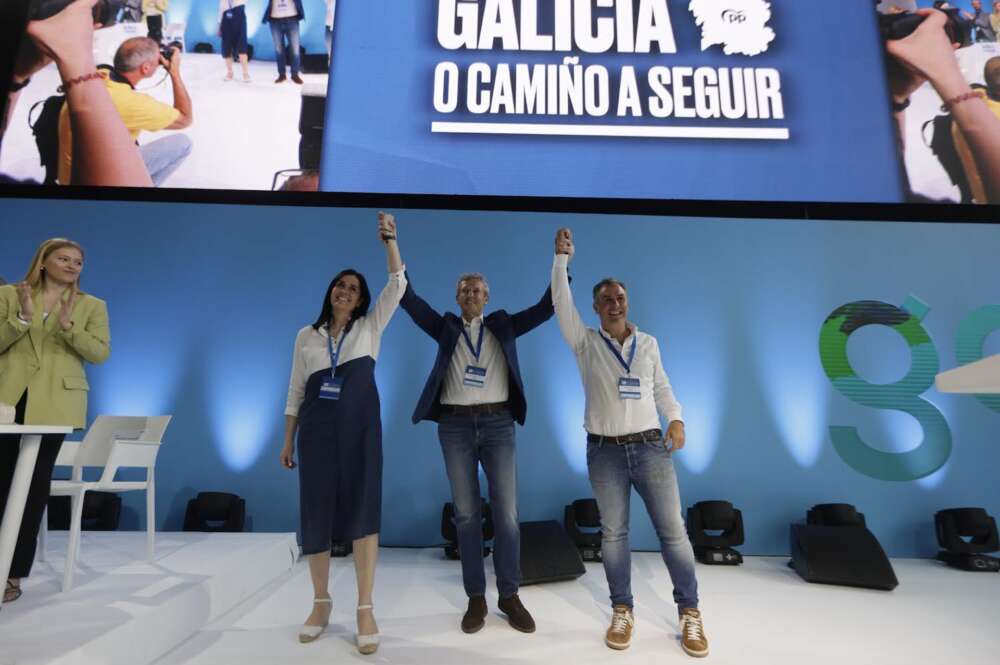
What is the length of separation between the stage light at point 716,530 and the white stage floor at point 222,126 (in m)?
3.50

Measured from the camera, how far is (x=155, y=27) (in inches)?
159

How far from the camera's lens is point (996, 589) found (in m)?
2.98

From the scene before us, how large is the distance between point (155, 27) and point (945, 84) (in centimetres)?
549

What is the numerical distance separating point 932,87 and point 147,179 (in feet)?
17.4

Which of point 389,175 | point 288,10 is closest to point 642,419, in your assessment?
point 389,175

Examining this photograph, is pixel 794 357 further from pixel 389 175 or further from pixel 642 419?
pixel 389 175

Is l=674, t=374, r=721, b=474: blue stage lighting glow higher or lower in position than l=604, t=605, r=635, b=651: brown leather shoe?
higher

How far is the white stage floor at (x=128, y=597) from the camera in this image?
157 centimetres

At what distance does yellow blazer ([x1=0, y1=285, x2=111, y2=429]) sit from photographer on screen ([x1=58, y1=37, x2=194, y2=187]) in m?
2.12

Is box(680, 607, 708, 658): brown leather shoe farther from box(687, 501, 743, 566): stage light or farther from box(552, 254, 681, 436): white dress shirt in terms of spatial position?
box(687, 501, 743, 566): stage light

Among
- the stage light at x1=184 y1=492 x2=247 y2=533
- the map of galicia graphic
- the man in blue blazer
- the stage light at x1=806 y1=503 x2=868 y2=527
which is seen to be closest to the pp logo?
the map of galicia graphic

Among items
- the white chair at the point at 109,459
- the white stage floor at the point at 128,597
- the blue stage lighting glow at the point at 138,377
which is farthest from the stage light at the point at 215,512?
the white chair at the point at 109,459

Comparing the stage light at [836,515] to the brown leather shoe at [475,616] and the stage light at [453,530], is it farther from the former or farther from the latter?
the brown leather shoe at [475,616]

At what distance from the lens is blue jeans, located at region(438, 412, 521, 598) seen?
7.11 feet
